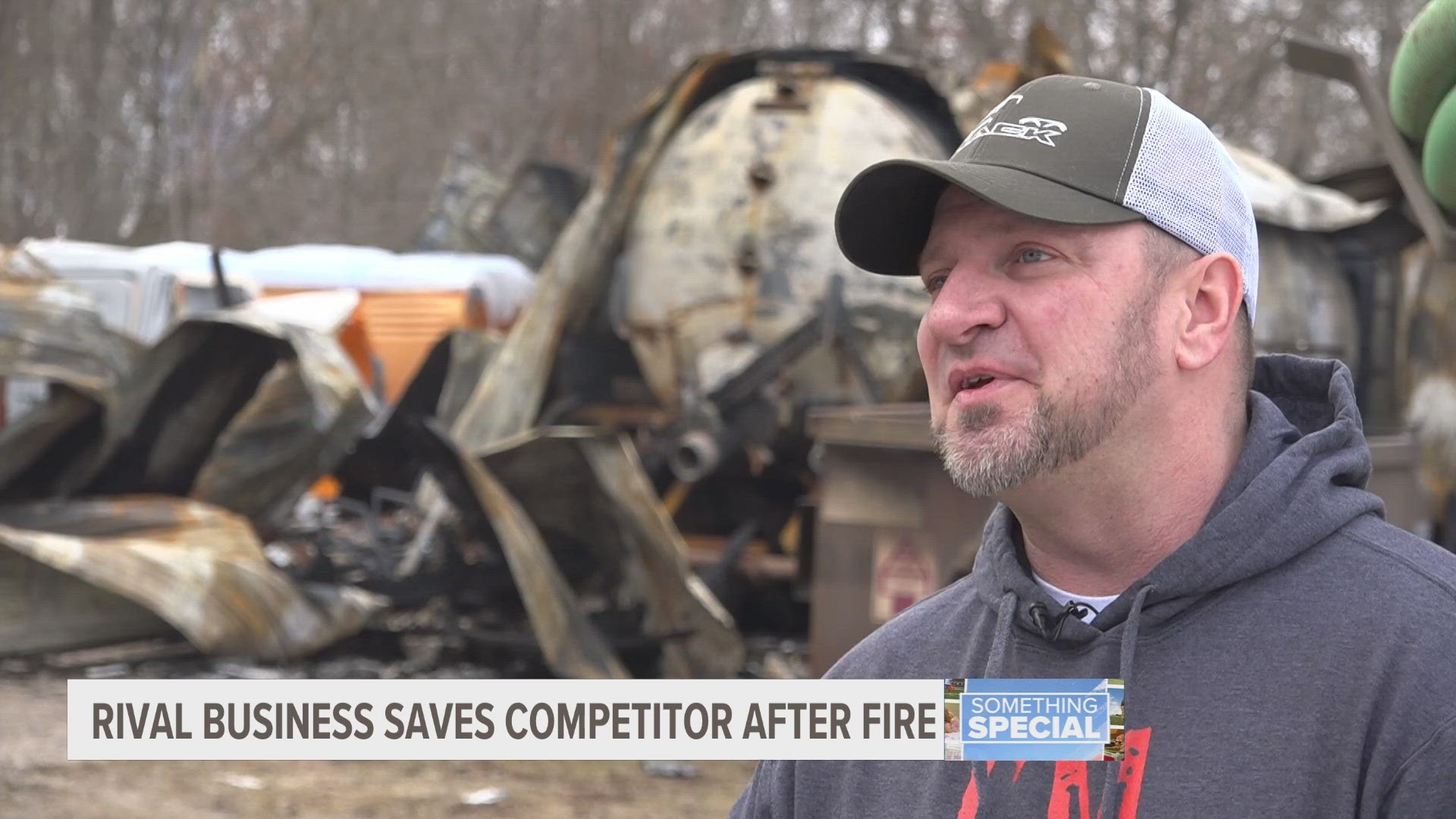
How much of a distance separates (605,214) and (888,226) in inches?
278

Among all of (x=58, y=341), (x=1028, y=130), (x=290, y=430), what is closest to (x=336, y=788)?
(x=290, y=430)

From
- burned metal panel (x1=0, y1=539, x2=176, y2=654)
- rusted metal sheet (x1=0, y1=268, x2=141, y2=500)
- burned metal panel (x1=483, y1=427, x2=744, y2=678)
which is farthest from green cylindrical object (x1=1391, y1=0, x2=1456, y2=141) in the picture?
rusted metal sheet (x1=0, y1=268, x2=141, y2=500)

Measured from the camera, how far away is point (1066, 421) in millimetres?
1779

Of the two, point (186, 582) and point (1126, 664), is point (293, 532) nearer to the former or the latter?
point (186, 582)

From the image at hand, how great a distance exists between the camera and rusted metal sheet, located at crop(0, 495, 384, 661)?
7.26 metres

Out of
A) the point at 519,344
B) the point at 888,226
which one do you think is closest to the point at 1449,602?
the point at 888,226

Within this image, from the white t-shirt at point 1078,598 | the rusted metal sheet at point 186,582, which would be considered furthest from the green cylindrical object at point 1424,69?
the rusted metal sheet at point 186,582

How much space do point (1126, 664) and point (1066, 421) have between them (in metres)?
0.26

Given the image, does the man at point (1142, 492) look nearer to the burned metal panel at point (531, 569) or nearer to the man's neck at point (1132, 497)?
the man's neck at point (1132, 497)

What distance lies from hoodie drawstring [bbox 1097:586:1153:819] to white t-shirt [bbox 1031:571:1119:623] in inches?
2.5

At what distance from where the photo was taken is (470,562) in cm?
794

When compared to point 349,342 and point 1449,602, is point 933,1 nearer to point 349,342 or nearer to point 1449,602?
point 349,342

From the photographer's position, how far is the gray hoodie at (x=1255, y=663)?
5.07ft

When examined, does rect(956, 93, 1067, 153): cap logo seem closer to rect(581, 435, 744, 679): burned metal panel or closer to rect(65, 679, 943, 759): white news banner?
rect(65, 679, 943, 759): white news banner
